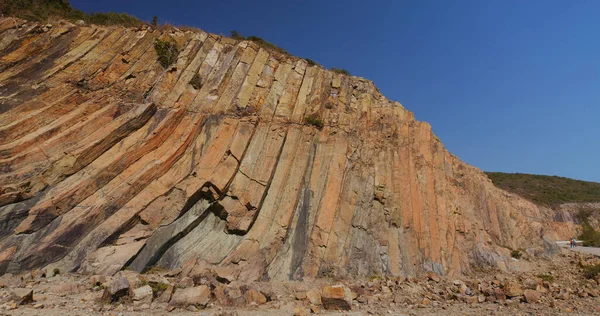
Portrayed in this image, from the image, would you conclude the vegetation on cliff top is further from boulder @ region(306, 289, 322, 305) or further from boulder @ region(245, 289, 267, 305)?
boulder @ region(306, 289, 322, 305)

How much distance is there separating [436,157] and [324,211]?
8516 millimetres

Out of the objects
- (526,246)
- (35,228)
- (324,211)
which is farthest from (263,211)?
(526,246)

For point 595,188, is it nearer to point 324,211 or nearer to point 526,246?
point 526,246

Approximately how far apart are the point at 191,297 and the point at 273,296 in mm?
2516

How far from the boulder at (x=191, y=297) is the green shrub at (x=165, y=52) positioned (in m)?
10.8

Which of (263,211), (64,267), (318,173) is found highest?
(318,173)

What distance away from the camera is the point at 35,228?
32.6 feet

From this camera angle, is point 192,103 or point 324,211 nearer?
point 324,211

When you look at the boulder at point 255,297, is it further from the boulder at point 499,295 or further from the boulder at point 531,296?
the boulder at point 531,296

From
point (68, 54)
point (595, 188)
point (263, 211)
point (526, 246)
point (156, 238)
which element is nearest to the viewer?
point (156, 238)

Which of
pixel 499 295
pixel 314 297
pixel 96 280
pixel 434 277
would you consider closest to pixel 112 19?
pixel 96 280

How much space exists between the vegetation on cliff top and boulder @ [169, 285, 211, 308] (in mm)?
14915

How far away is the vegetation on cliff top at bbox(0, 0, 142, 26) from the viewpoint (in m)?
16.2

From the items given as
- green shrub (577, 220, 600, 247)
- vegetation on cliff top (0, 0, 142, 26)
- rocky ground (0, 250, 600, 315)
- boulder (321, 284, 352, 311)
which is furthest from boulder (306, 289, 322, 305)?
green shrub (577, 220, 600, 247)
